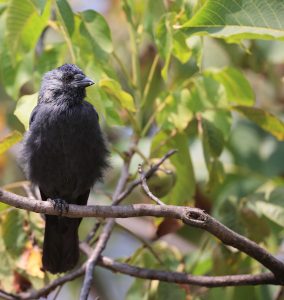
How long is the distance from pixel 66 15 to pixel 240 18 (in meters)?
0.99

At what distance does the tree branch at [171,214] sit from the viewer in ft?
11.0

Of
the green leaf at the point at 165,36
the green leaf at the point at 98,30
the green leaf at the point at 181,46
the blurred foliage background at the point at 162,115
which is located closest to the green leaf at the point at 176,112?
the blurred foliage background at the point at 162,115

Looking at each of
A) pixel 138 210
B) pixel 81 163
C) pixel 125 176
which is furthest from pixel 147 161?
pixel 138 210

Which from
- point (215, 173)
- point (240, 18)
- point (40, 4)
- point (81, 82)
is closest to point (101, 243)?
point (215, 173)

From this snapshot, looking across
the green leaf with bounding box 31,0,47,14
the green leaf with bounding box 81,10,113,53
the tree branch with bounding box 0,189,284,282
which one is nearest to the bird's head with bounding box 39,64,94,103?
the green leaf with bounding box 81,10,113,53

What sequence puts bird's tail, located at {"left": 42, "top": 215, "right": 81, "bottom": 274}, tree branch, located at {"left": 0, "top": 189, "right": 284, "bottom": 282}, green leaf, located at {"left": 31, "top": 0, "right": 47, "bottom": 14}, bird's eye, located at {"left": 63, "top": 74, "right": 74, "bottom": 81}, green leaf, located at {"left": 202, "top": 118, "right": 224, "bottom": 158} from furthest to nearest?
1. bird's eye, located at {"left": 63, "top": 74, "right": 74, "bottom": 81}
2. bird's tail, located at {"left": 42, "top": 215, "right": 81, "bottom": 274}
3. green leaf, located at {"left": 202, "top": 118, "right": 224, "bottom": 158}
4. green leaf, located at {"left": 31, "top": 0, "right": 47, "bottom": 14}
5. tree branch, located at {"left": 0, "top": 189, "right": 284, "bottom": 282}

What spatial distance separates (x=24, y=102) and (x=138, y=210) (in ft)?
3.09

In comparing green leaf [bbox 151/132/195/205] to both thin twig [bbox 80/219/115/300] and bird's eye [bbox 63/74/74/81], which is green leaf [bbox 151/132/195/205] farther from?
bird's eye [bbox 63/74/74/81]

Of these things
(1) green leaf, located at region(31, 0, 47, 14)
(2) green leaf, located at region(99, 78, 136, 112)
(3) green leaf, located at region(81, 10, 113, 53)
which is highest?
(1) green leaf, located at region(31, 0, 47, 14)

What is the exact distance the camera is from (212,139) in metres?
4.21

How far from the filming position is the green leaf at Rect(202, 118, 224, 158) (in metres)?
4.20

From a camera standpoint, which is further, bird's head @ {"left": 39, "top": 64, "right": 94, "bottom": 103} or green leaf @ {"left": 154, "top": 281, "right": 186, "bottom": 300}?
bird's head @ {"left": 39, "top": 64, "right": 94, "bottom": 103}

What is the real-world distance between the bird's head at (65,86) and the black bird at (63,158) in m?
0.06

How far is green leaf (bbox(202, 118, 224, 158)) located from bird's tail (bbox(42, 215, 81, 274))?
1.06 m
